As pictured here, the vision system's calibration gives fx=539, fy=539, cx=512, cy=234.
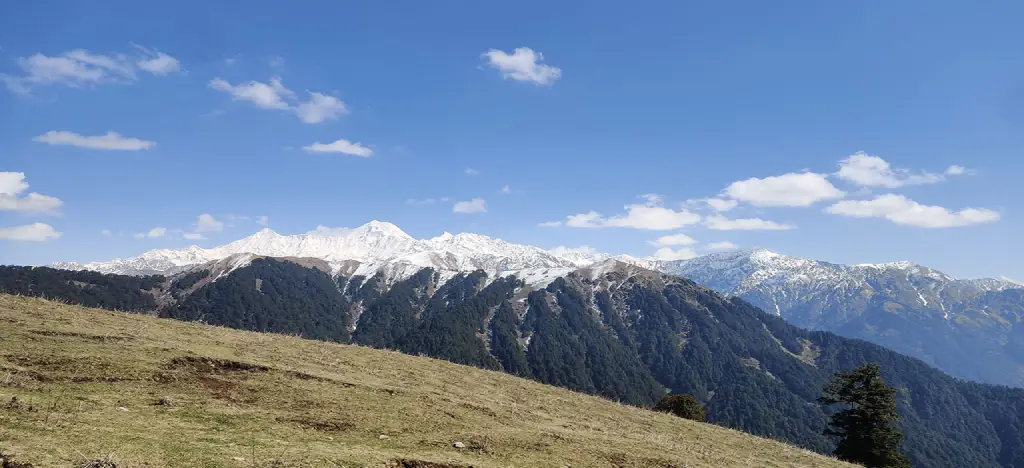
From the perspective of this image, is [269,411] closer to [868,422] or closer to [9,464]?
[9,464]

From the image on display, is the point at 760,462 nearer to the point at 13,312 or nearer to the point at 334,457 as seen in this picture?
the point at 334,457

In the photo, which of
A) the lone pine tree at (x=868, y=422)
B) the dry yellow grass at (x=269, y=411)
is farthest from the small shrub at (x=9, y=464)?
the lone pine tree at (x=868, y=422)

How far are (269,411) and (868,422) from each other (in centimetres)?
6216

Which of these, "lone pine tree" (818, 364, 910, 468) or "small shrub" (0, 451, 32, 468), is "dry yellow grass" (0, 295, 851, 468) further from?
"lone pine tree" (818, 364, 910, 468)

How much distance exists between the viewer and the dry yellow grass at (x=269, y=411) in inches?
502

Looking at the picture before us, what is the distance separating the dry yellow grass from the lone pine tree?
3181 centimetres

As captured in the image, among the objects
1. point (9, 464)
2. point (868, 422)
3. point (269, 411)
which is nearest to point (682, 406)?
point (868, 422)

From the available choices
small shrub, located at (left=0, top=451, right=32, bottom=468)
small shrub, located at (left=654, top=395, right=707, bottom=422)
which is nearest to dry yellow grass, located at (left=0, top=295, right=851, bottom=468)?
small shrub, located at (left=0, top=451, right=32, bottom=468)

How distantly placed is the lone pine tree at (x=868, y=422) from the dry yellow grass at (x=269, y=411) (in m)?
31.8

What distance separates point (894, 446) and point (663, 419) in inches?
1681

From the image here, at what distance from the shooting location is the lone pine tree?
5603cm

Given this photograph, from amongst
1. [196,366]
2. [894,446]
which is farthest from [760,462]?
[894,446]

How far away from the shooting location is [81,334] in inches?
886

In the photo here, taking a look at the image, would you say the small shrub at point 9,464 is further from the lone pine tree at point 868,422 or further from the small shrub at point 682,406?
the lone pine tree at point 868,422
